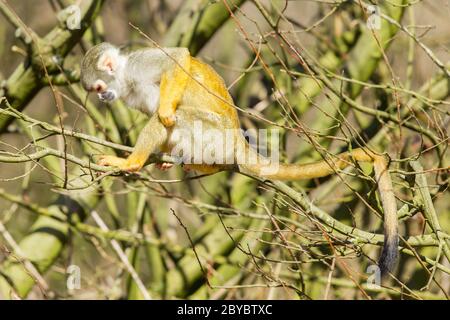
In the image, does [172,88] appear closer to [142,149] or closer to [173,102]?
[173,102]

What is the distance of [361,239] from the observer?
12.1 feet

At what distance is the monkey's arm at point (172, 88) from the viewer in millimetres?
4438

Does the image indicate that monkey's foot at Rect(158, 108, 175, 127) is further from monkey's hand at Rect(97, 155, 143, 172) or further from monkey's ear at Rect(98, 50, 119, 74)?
monkey's ear at Rect(98, 50, 119, 74)

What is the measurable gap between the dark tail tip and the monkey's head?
5.96 ft

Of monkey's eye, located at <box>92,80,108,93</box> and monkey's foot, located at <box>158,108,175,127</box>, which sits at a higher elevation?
monkey's eye, located at <box>92,80,108,93</box>

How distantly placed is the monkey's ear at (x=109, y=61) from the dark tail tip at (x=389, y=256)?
1924 millimetres

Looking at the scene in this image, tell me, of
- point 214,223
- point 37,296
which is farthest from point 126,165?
point 37,296

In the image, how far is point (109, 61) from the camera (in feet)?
15.4

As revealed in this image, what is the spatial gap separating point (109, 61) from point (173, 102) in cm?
49

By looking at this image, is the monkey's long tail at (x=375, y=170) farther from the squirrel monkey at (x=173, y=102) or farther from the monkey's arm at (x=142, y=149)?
the monkey's arm at (x=142, y=149)

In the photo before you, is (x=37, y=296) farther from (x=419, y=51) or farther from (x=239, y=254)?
(x=419, y=51)

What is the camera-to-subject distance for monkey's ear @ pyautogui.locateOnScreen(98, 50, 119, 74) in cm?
464

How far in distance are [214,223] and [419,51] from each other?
2.18 metres

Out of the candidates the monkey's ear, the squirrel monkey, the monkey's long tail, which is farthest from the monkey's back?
the monkey's ear
